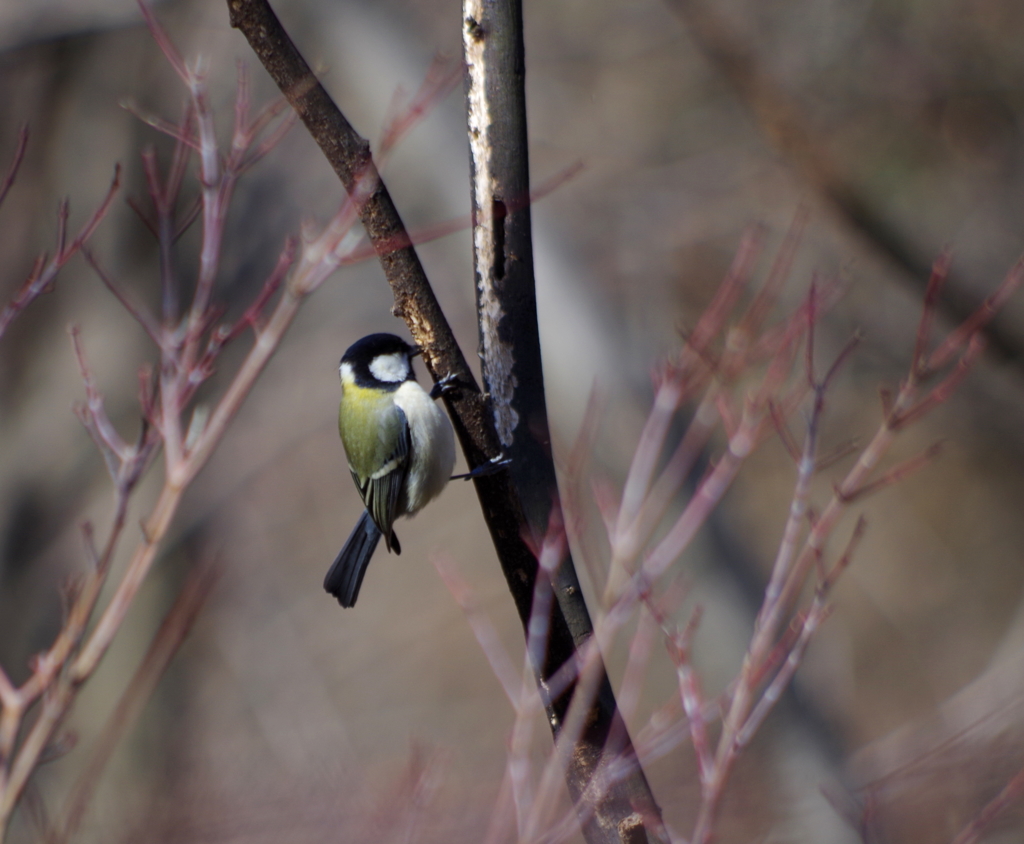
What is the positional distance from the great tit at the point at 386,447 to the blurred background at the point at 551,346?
5.04 ft

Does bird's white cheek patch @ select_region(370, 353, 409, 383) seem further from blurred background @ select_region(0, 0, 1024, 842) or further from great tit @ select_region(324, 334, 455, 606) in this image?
blurred background @ select_region(0, 0, 1024, 842)

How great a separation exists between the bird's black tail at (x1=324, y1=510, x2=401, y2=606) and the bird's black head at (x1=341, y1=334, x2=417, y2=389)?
1.53ft

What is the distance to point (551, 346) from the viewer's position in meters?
4.51

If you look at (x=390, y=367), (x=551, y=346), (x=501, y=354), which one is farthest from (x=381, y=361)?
(x=551, y=346)

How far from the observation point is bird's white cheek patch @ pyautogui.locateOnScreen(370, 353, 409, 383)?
2914 mm

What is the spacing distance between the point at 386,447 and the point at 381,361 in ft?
Answer: 1.00

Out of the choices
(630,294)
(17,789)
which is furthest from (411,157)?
(17,789)

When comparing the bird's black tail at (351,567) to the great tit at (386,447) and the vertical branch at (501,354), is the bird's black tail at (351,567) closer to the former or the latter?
the great tit at (386,447)

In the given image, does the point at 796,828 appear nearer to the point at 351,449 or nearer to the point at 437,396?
the point at 351,449

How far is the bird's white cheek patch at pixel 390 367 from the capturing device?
115 inches

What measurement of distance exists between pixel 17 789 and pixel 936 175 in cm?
694

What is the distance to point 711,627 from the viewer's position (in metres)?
4.37

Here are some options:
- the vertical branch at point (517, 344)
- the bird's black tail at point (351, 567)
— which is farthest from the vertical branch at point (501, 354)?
the bird's black tail at point (351, 567)

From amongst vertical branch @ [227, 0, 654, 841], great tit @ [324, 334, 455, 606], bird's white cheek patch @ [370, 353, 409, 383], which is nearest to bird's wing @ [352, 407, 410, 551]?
great tit @ [324, 334, 455, 606]
